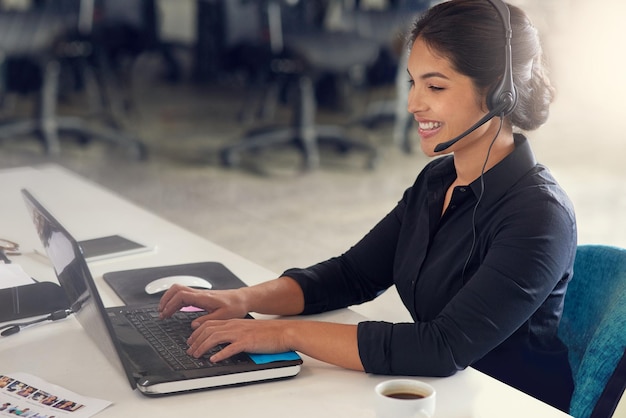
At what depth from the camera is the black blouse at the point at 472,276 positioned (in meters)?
1.29

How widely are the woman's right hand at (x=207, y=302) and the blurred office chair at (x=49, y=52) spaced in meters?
3.91

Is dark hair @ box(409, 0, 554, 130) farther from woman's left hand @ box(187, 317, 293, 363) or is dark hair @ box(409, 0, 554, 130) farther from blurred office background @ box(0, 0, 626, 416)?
blurred office background @ box(0, 0, 626, 416)

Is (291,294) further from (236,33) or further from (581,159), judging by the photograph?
(581,159)

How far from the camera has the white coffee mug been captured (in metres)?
1.06

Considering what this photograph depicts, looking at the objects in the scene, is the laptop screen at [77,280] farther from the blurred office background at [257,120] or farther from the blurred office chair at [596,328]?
the blurred office background at [257,120]

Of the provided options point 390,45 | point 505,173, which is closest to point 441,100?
point 505,173

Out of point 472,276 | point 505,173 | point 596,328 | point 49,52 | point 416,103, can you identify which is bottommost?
point 596,328

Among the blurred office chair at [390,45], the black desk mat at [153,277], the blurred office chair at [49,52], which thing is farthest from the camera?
the blurred office chair at [390,45]

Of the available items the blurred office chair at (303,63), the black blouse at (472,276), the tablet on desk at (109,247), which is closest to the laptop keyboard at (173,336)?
the black blouse at (472,276)

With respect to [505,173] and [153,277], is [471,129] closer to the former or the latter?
[505,173]

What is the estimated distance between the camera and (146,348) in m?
1.29

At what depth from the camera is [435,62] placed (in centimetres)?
143

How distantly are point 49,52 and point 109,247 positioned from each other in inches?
139

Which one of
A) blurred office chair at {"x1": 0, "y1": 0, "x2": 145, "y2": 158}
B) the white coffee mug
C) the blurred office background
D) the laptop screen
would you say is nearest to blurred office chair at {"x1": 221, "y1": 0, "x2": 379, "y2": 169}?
the blurred office background
